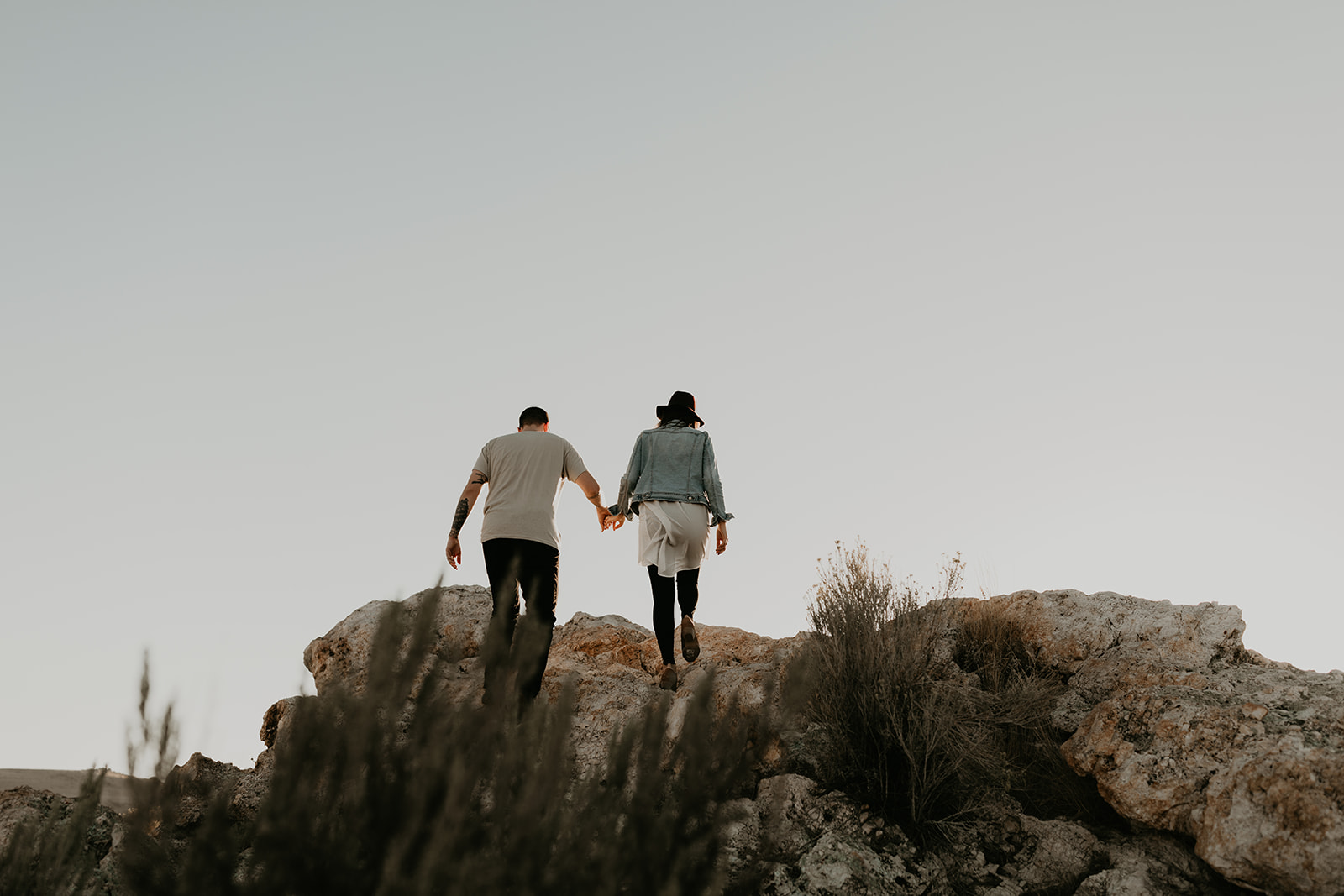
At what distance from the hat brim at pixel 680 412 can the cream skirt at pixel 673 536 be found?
2.09 feet

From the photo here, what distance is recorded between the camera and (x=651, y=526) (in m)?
5.51

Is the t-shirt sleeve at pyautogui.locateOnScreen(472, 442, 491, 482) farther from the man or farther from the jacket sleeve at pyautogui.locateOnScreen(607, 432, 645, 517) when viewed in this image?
the jacket sleeve at pyautogui.locateOnScreen(607, 432, 645, 517)

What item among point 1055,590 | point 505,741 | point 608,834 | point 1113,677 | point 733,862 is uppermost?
point 1055,590

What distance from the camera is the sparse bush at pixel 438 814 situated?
204 cm

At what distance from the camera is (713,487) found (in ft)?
18.5

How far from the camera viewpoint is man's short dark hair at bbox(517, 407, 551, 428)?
551cm

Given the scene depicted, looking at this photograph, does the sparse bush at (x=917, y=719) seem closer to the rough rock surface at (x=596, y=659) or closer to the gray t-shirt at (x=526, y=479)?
the rough rock surface at (x=596, y=659)

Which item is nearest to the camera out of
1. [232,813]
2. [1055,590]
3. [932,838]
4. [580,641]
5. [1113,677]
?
[932,838]

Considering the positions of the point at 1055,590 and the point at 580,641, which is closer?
the point at 1055,590

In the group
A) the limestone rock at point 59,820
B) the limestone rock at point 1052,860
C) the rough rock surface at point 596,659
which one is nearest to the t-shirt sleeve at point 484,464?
the rough rock surface at point 596,659

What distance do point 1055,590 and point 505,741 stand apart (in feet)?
15.2

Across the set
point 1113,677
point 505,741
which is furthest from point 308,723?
point 1113,677

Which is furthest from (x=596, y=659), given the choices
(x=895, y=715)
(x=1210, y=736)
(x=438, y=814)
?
(x=438, y=814)

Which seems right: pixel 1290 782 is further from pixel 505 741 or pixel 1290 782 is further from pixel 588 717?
pixel 588 717
